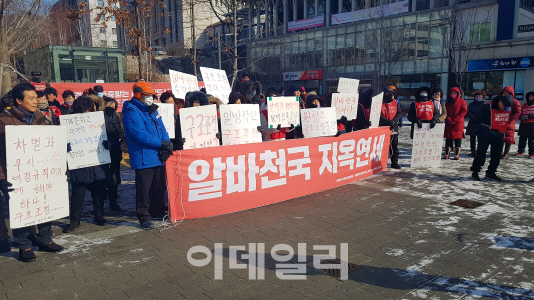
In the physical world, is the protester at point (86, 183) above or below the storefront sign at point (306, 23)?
below

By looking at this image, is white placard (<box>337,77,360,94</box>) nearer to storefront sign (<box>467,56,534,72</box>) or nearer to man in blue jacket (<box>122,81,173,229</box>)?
man in blue jacket (<box>122,81,173,229</box>)

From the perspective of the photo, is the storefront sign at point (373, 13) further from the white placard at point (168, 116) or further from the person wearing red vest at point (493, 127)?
the white placard at point (168, 116)

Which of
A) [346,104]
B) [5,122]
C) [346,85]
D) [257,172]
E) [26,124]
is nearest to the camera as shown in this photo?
[5,122]

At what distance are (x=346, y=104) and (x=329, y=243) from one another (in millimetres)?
4441

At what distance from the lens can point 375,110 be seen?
9.04 m

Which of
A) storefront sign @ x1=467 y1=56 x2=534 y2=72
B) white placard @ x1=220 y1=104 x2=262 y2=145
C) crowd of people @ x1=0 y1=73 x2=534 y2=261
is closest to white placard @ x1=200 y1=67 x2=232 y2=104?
crowd of people @ x1=0 y1=73 x2=534 y2=261

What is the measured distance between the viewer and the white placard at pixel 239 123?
22.1ft

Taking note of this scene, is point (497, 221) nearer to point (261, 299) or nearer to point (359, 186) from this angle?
point (359, 186)

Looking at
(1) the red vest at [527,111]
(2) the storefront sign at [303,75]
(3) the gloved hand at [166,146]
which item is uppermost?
(2) the storefront sign at [303,75]

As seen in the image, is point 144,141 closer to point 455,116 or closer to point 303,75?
point 455,116

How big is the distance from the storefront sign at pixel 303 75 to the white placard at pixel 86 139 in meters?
34.9

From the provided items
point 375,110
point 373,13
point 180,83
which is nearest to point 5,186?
point 180,83

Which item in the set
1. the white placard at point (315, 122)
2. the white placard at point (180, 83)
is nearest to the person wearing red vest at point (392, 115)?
the white placard at point (315, 122)

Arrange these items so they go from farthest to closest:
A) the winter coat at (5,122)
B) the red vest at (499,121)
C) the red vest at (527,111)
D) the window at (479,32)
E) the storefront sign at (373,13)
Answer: the storefront sign at (373,13)
the window at (479,32)
the red vest at (527,111)
the red vest at (499,121)
the winter coat at (5,122)
